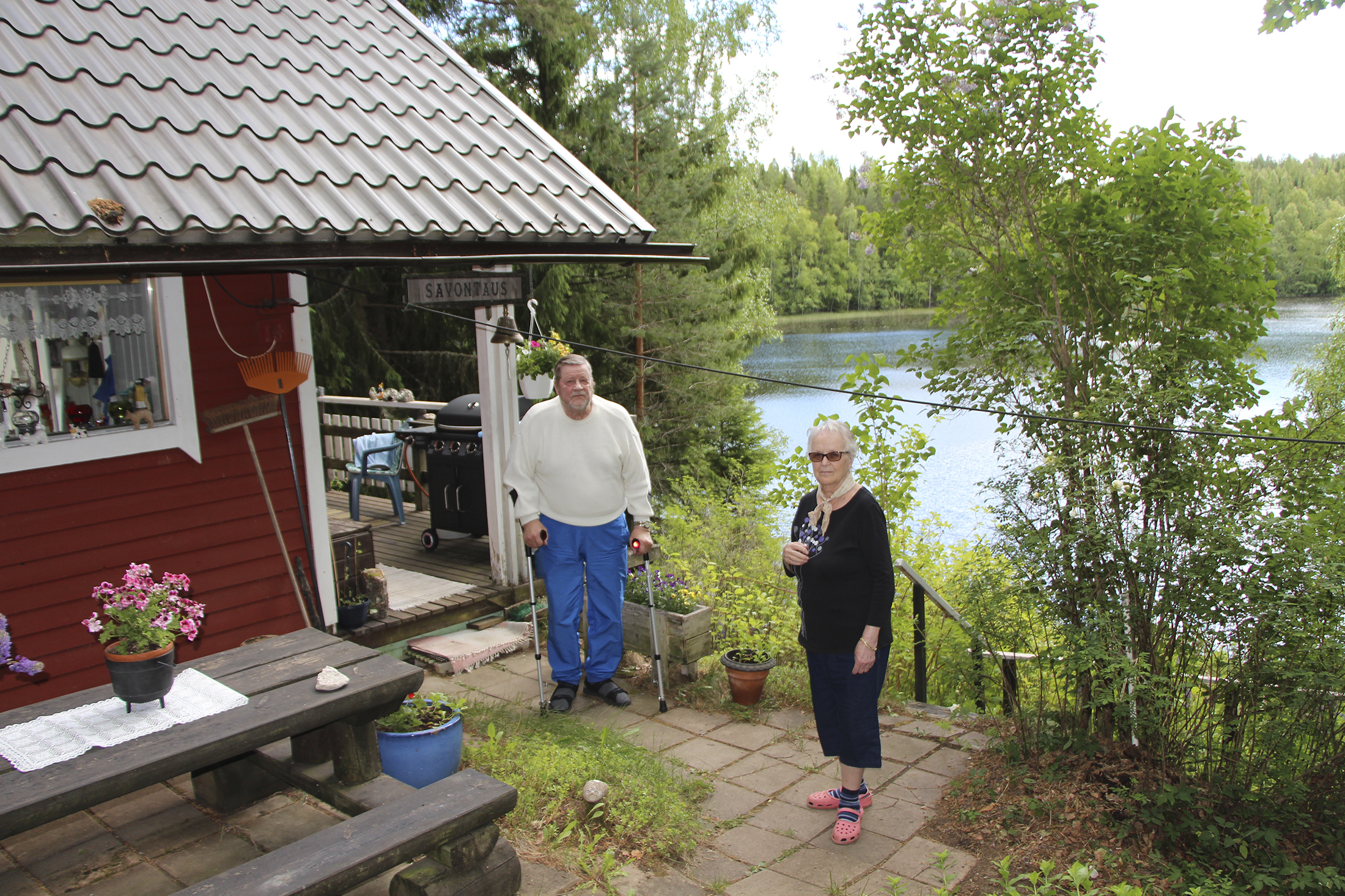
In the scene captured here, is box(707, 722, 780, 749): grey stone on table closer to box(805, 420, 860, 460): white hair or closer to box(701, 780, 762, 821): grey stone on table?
box(701, 780, 762, 821): grey stone on table

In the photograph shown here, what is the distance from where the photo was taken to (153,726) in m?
2.71

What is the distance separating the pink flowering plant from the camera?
8.80 feet

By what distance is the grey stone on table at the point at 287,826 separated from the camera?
10.7 feet

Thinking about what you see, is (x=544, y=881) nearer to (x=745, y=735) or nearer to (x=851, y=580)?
(x=851, y=580)

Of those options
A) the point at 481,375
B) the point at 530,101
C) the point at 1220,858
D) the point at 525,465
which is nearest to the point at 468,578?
the point at 481,375

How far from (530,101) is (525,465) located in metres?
10.5

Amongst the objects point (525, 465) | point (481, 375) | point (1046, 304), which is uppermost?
point (1046, 304)

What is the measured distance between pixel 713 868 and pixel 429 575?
3777 millimetres

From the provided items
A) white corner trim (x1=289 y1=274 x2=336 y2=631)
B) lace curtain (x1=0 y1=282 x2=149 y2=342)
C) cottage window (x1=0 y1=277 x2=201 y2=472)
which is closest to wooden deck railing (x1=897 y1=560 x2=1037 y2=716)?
white corner trim (x1=289 y1=274 x2=336 y2=631)

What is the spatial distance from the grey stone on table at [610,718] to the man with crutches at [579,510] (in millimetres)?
60

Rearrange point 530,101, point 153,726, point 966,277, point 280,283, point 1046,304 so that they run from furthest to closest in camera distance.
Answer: point 530,101, point 280,283, point 966,277, point 1046,304, point 153,726

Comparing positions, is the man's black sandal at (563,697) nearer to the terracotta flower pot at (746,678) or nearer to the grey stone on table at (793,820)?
the terracotta flower pot at (746,678)

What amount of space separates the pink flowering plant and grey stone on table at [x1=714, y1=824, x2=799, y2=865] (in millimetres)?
2046

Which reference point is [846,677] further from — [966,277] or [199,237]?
[199,237]
